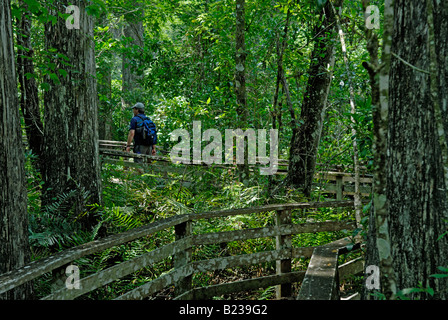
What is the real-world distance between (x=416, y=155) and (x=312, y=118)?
20.8 feet

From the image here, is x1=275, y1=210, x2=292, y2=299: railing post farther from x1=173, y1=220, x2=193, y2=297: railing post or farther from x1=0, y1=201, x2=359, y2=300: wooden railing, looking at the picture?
x1=173, y1=220, x2=193, y2=297: railing post

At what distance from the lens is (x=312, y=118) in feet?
30.3

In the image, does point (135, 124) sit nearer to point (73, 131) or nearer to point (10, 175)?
point (73, 131)

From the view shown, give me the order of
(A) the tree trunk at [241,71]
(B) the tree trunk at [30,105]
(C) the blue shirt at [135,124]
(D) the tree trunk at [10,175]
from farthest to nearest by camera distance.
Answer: (C) the blue shirt at [135,124] → (A) the tree trunk at [241,71] → (B) the tree trunk at [30,105] → (D) the tree trunk at [10,175]

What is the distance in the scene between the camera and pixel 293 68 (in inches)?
402

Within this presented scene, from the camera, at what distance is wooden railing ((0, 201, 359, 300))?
10.7 ft

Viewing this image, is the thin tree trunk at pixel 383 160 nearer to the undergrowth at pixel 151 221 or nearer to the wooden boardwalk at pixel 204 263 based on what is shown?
the wooden boardwalk at pixel 204 263

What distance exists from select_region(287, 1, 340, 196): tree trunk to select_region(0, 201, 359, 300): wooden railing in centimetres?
297

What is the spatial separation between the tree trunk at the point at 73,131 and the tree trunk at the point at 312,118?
4.04 m

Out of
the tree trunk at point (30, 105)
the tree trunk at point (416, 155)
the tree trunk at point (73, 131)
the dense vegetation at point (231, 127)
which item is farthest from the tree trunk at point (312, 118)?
the tree trunk at point (416, 155)

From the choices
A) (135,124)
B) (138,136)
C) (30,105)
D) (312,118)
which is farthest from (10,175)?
(138,136)

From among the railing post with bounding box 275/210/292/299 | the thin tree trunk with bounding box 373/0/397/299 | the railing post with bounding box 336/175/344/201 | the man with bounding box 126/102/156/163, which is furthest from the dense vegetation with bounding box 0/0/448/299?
the railing post with bounding box 336/175/344/201

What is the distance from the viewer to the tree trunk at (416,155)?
2.89 meters
